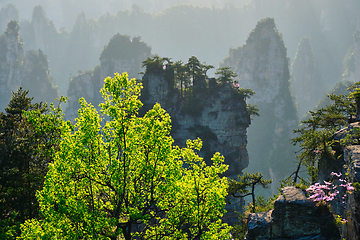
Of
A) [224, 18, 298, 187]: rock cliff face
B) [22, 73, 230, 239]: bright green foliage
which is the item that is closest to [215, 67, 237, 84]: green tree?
[22, 73, 230, 239]: bright green foliage

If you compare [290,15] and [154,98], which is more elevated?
[290,15]

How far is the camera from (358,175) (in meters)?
8.09

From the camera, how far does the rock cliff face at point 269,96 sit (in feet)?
187

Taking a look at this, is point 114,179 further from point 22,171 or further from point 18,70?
point 18,70

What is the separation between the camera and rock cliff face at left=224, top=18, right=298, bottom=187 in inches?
2249

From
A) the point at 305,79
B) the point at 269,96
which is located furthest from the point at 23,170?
the point at 305,79

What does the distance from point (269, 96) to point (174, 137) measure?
39.9 metres

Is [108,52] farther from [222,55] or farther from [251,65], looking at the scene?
[222,55]

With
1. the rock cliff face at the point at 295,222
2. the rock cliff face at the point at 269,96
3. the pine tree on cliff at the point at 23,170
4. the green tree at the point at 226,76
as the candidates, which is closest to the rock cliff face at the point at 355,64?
the rock cliff face at the point at 269,96

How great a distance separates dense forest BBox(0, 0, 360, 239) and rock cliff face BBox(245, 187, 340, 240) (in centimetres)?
38

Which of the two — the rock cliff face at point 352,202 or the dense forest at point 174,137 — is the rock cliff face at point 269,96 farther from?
the rock cliff face at point 352,202

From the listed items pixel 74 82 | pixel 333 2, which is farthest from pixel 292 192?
pixel 333 2

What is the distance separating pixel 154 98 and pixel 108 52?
133 ft

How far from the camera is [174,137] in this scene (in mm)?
29969
